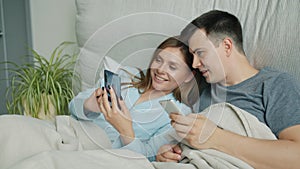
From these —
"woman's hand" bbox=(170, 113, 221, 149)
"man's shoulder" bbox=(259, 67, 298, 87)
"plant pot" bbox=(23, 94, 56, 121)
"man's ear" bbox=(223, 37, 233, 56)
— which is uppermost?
"man's ear" bbox=(223, 37, 233, 56)

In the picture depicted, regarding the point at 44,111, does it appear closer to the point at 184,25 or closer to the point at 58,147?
the point at 58,147

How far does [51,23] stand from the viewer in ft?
7.02

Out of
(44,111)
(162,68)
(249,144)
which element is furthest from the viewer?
(44,111)

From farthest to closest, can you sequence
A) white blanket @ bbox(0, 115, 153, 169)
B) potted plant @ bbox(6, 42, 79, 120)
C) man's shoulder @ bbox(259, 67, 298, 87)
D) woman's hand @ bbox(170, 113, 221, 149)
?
1. potted plant @ bbox(6, 42, 79, 120)
2. man's shoulder @ bbox(259, 67, 298, 87)
3. woman's hand @ bbox(170, 113, 221, 149)
4. white blanket @ bbox(0, 115, 153, 169)

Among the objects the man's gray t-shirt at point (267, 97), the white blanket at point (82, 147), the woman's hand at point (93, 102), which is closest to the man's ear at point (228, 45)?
the man's gray t-shirt at point (267, 97)

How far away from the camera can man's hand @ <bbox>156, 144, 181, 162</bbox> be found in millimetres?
1066

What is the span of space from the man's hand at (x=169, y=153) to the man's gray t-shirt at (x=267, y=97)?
0.22 m

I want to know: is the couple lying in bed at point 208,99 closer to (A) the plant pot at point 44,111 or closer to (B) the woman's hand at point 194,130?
(B) the woman's hand at point 194,130

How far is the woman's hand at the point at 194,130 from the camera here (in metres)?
1.04

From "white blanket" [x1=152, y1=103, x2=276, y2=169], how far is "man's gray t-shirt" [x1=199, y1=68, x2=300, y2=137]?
0.07 metres

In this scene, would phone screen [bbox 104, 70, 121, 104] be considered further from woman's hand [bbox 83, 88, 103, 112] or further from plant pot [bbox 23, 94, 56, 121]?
plant pot [bbox 23, 94, 56, 121]

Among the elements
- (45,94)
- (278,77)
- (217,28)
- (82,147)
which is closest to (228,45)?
(217,28)

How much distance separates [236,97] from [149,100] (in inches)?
10.7

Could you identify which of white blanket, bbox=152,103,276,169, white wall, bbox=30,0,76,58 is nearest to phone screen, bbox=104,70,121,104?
white blanket, bbox=152,103,276,169
